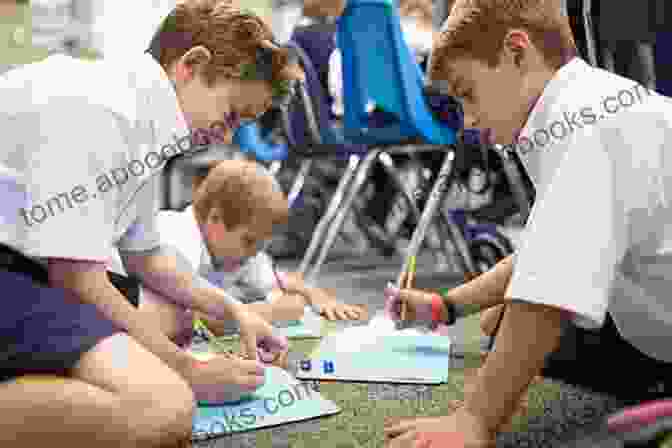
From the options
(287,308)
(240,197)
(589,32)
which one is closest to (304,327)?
(287,308)

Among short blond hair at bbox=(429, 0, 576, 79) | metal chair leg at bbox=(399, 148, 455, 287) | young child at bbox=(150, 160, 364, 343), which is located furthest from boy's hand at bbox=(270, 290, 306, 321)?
short blond hair at bbox=(429, 0, 576, 79)

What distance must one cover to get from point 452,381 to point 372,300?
3.08 feet

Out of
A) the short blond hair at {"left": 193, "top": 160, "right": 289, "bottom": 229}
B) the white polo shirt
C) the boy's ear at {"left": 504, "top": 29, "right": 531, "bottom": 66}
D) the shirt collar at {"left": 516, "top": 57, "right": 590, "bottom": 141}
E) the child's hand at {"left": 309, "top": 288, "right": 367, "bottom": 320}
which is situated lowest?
the child's hand at {"left": 309, "top": 288, "right": 367, "bottom": 320}

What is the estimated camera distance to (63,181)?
83 cm

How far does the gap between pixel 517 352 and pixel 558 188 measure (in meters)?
0.17

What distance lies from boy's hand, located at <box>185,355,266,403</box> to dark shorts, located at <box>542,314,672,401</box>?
1.40 feet

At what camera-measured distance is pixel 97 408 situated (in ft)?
2.50

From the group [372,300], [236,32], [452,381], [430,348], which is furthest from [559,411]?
[372,300]

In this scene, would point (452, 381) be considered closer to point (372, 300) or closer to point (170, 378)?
point (170, 378)

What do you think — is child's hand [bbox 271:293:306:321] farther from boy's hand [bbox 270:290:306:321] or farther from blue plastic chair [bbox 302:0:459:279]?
blue plastic chair [bbox 302:0:459:279]

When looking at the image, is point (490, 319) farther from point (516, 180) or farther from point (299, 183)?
point (299, 183)

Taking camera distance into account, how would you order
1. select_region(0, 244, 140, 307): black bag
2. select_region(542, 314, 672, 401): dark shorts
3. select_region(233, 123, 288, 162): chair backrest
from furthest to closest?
select_region(233, 123, 288, 162): chair backrest, select_region(542, 314, 672, 401): dark shorts, select_region(0, 244, 140, 307): black bag

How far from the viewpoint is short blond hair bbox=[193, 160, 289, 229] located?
1614 mm

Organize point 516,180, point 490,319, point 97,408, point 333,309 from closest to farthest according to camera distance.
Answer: point 97,408
point 490,319
point 333,309
point 516,180
